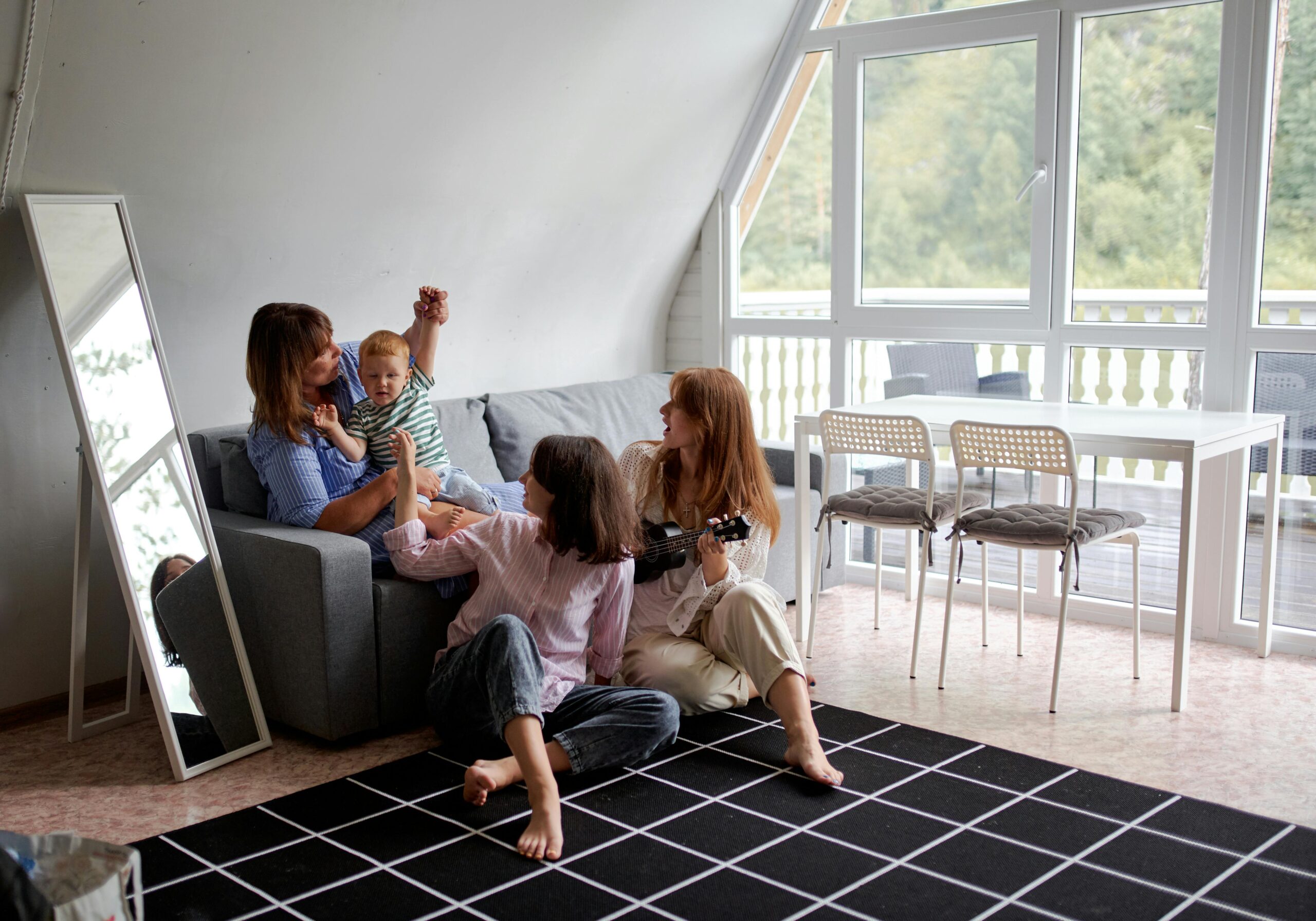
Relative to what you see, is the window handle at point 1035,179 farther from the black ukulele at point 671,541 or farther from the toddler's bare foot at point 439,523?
the toddler's bare foot at point 439,523

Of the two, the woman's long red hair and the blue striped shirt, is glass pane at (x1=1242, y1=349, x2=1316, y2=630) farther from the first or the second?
the blue striped shirt

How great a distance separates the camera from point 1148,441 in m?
3.11

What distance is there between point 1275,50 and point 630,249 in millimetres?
2220

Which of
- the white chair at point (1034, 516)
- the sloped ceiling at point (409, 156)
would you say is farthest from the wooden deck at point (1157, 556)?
the sloped ceiling at point (409, 156)

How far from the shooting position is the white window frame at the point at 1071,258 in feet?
11.8

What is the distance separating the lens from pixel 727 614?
2898mm

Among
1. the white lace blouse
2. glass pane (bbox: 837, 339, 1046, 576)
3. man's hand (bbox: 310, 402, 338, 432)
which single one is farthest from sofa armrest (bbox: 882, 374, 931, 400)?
man's hand (bbox: 310, 402, 338, 432)

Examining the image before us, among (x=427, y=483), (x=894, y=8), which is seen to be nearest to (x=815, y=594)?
(x=427, y=483)

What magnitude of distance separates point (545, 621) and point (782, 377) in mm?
2227

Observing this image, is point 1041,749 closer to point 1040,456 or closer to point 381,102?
point 1040,456

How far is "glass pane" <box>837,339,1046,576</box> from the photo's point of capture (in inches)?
162

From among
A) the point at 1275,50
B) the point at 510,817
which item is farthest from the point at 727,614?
the point at 1275,50

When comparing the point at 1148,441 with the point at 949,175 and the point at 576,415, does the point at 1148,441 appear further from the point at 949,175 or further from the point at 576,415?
the point at 576,415

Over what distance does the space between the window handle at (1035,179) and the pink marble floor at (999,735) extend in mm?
1452
